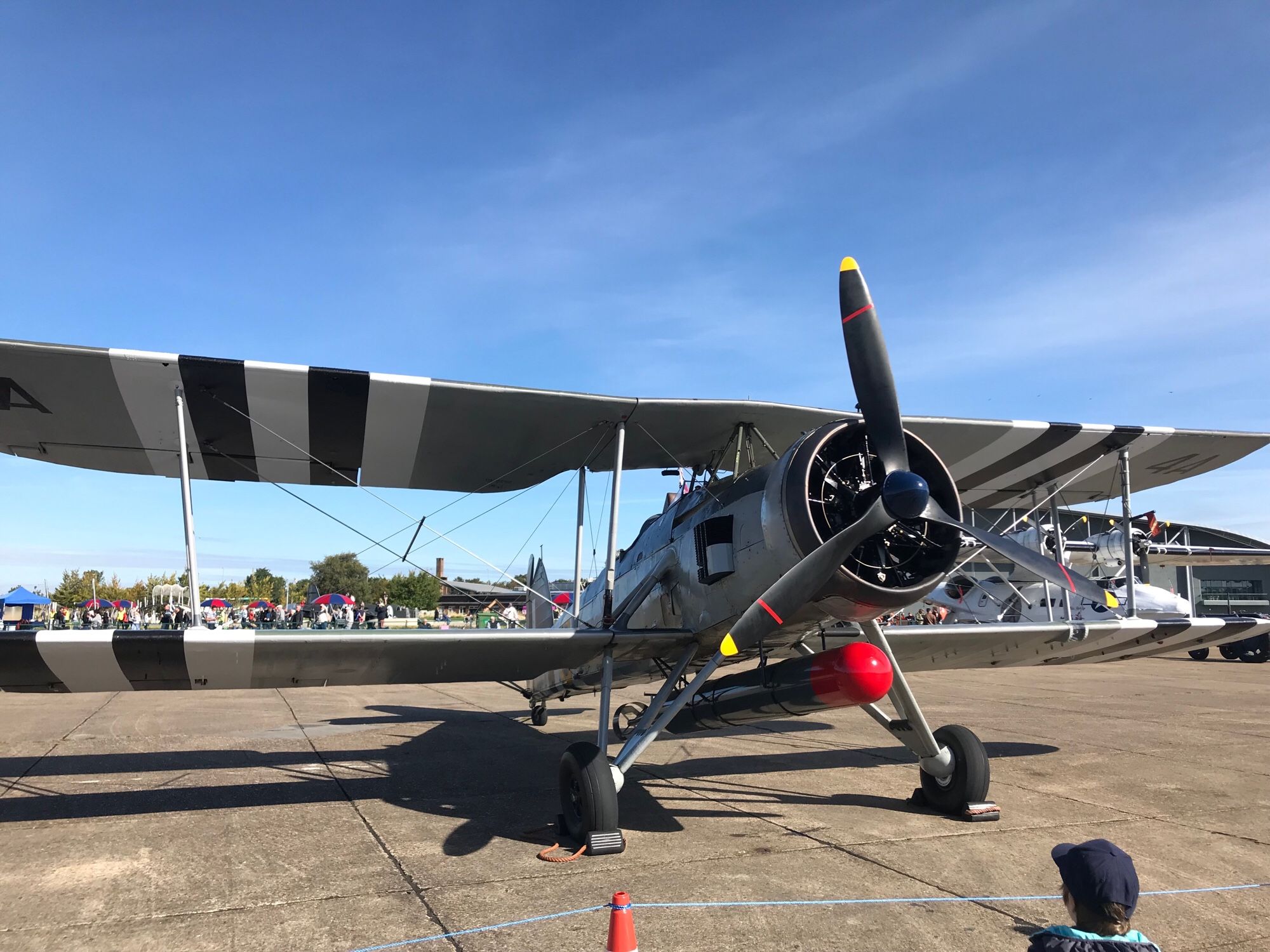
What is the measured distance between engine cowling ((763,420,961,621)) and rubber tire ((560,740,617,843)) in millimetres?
1888

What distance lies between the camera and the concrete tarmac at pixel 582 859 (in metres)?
4.02

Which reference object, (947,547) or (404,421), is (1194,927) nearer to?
(947,547)

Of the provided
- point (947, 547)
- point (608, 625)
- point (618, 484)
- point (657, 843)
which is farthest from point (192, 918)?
point (947, 547)

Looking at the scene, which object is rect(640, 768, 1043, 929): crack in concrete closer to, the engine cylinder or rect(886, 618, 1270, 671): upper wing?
the engine cylinder

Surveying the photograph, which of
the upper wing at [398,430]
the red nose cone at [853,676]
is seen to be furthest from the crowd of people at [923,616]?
the red nose cone at [853,676]

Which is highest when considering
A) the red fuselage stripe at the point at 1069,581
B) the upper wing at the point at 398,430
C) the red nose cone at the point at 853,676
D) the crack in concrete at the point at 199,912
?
the upper wing at the point at 398,430

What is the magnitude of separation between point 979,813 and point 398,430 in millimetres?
5589

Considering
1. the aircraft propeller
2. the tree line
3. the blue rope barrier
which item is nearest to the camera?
the blue rope barrier

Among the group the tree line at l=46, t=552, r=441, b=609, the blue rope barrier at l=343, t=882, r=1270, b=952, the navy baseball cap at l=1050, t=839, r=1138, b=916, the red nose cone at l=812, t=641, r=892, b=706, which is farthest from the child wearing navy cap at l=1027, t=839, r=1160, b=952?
the tree line at l=46, t=552, r=441, b=609

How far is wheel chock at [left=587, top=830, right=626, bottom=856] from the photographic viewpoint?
5320 millimetres

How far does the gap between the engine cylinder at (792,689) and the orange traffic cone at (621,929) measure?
295 cm

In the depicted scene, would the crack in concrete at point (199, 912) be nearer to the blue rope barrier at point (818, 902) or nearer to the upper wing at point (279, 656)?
the blue rope barrier at point (818, 902)

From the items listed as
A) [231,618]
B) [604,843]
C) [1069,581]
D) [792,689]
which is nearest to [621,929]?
[604,843]

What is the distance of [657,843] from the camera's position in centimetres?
559
